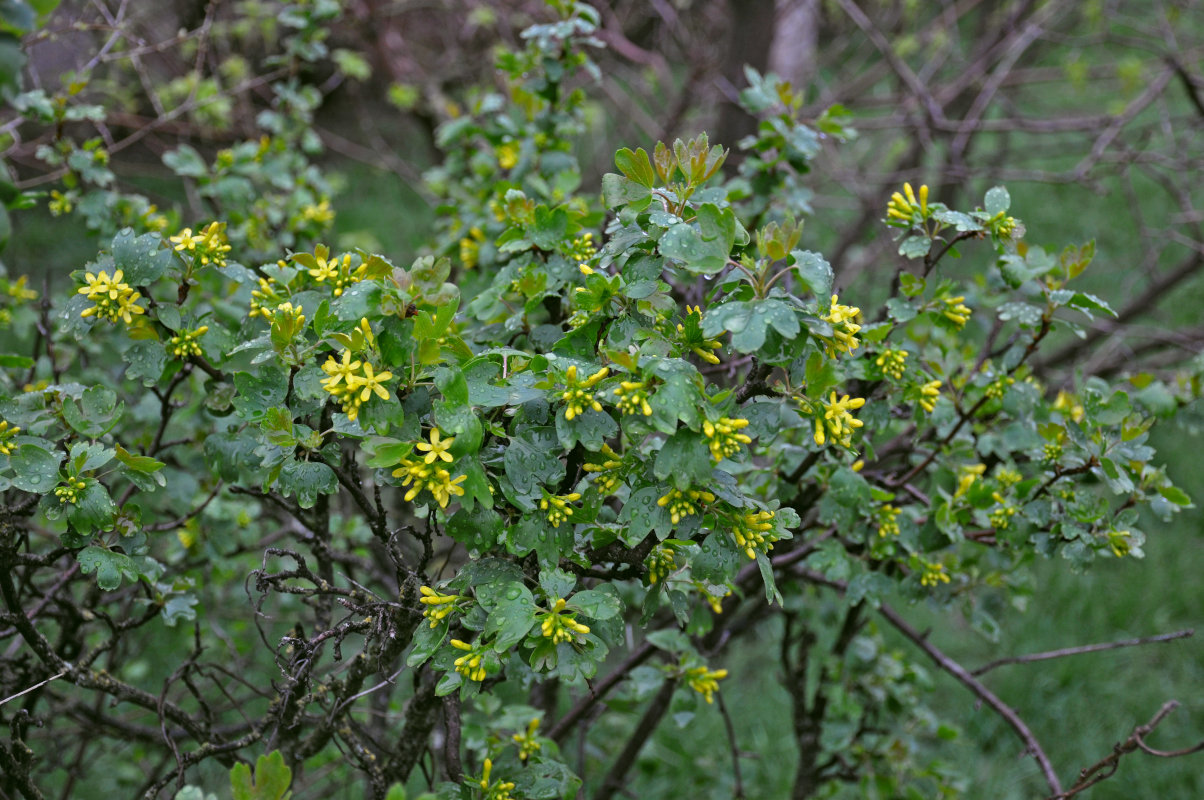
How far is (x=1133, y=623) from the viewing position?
3602mm

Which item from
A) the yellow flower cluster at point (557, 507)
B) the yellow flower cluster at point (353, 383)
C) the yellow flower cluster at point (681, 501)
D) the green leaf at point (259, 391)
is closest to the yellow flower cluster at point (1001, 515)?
the yellow flower cluster at point (681, 501)

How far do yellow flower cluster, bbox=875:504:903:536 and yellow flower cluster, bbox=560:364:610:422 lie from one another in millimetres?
845

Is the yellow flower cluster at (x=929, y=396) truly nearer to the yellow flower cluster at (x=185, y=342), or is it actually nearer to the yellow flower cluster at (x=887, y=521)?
the yellow flower cluster at (x=887, y=521)

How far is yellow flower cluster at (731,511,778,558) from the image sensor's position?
3.87 feet

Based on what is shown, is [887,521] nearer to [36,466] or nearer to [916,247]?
[916,247]

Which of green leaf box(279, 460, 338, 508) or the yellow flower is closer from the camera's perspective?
the yellow flower

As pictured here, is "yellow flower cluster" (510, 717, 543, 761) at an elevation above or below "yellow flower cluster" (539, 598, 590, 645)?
below

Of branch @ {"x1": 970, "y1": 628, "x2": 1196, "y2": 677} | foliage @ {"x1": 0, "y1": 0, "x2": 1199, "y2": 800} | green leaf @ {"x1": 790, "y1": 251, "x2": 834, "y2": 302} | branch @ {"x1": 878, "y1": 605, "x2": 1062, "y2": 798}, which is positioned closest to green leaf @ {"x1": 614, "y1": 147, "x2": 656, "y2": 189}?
foliage @ {"x1": 0, "y1": 0, "x2": 1199, "y2": 800}

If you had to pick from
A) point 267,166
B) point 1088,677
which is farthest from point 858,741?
point 267,166

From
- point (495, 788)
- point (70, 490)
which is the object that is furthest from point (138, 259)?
point (495, 788)

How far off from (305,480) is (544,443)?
0.34 m

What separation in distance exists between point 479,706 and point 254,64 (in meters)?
5.00

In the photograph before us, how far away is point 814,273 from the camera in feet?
3.88

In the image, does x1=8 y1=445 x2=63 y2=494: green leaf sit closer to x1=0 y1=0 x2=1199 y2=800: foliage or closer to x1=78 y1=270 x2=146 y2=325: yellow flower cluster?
x1=0 y1=0 x2=1199 y2=800: foliage
